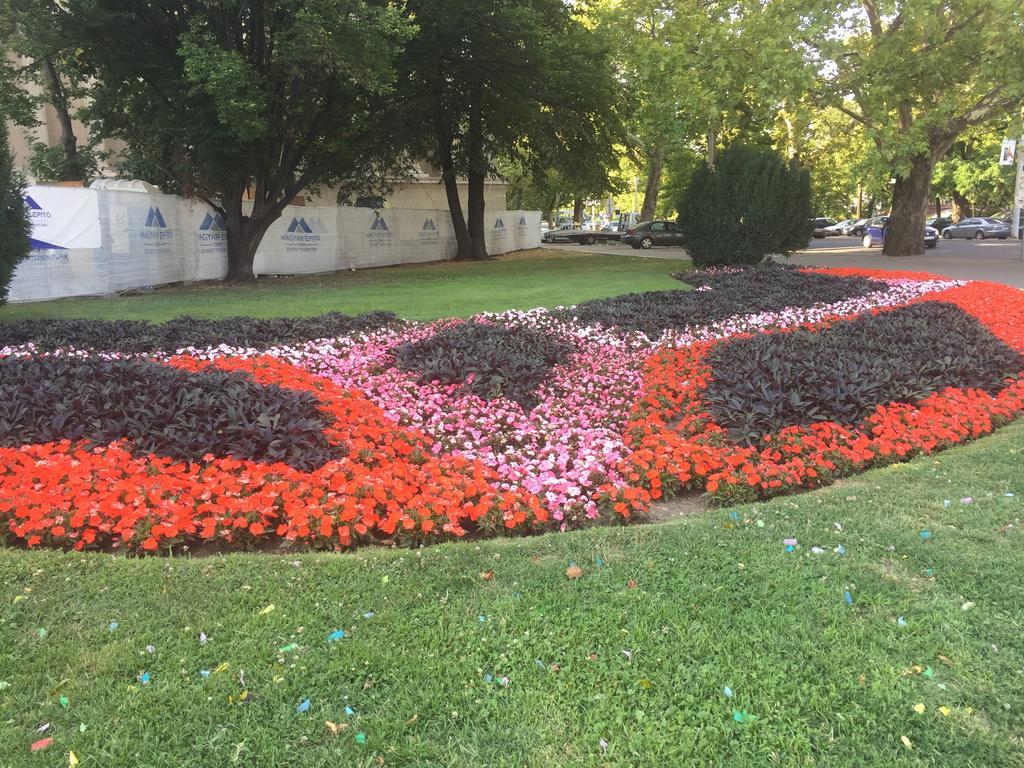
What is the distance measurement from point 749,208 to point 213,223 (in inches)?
508

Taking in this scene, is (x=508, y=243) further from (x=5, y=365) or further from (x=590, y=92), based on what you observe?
(x=5, y=365)

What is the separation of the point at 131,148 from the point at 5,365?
647 inches

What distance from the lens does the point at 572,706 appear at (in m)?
2.25

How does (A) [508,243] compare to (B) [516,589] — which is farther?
(A) [508,243]

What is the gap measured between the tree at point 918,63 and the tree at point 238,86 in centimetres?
1023

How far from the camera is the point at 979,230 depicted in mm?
44438

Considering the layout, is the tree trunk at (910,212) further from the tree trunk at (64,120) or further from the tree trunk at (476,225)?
the tree trunk at (64,120)

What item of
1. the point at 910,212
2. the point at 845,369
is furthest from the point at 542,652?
the point at 910,212

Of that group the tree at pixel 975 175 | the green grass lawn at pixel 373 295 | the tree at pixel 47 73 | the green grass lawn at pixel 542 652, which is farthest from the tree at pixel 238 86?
the tree at pixel 975 175

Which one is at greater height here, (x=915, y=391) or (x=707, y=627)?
(x=915, y=391)

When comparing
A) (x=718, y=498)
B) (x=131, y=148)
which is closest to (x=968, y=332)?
(x=718, y=498)

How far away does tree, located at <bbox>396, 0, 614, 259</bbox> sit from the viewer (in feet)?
59.9

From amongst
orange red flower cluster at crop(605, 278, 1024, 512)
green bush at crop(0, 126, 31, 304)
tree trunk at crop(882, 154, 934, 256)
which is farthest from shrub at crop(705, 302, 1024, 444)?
tree trunk at crop(882, 154, 934, 256)

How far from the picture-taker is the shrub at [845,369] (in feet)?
16.4
